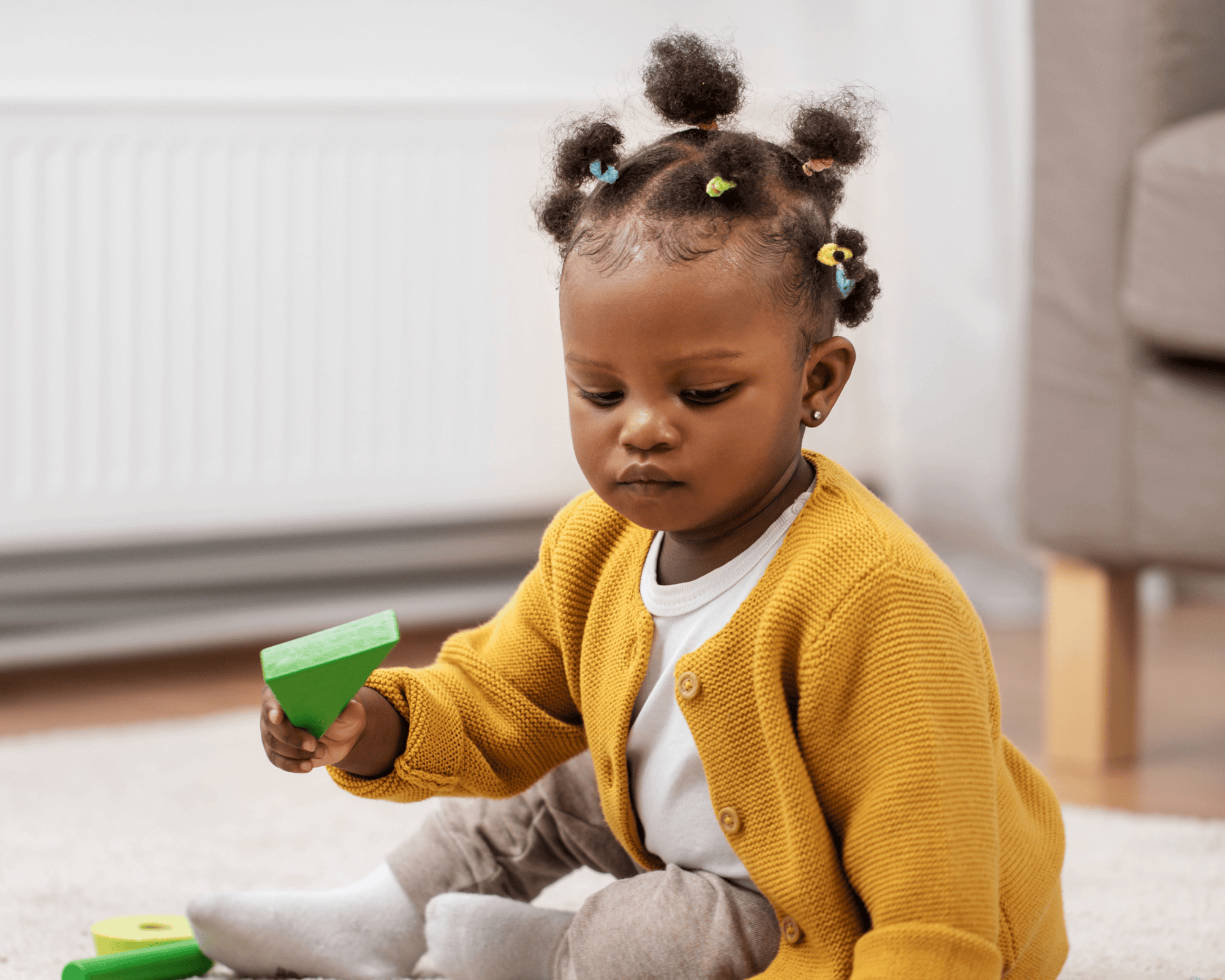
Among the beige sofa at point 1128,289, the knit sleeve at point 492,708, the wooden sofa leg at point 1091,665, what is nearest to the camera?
the knit sleeve at point 492,708

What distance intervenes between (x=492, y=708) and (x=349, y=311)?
0.97 meters

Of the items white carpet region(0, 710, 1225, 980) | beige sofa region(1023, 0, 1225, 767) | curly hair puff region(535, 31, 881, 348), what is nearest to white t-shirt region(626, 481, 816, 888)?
curly hair puff region(535, 31, 881, 348)

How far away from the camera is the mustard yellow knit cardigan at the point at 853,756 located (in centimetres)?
58

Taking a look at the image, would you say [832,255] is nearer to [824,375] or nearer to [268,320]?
[824,375]

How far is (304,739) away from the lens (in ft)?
2.16

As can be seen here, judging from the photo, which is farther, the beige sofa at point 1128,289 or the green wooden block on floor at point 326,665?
the beige sofa at point 1128,289

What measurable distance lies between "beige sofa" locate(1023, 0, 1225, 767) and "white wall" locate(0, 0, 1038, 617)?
1.69 feet

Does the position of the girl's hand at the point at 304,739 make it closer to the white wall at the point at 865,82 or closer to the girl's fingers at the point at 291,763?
the girl's fingers at the point at 291,763

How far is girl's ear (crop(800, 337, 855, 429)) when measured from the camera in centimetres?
65

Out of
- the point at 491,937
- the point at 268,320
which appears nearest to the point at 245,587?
the point at 268,320

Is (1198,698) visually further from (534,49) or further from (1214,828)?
(534,49)

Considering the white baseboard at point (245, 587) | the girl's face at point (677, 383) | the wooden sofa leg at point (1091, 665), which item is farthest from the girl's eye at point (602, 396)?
the white baseboard at point (245, 587)

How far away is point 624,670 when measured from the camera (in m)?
0.69

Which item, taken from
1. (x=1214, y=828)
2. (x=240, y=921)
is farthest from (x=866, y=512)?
(x=1214, y=828)
